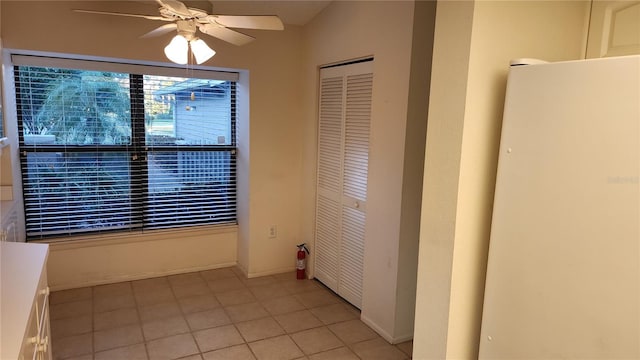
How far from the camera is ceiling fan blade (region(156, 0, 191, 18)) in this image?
196 centimetres

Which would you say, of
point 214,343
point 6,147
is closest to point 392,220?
point 214,343

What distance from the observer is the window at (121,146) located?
3.46 meters

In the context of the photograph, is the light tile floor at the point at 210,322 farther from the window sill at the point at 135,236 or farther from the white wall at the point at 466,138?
the white wall at the point at 466,138

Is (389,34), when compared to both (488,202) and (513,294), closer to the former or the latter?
(488,202)

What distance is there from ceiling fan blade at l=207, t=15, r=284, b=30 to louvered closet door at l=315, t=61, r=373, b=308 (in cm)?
100

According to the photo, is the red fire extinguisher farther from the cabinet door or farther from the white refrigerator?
the cabinet door

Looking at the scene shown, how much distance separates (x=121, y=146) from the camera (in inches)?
149

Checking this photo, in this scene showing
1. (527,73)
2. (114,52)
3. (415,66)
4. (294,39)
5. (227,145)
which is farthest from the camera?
(227,145)

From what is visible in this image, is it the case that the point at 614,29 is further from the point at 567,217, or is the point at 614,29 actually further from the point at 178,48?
the point at 178,48

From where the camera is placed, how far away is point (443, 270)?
1.50 meters

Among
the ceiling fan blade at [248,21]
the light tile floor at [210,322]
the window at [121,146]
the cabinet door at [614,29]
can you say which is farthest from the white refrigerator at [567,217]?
the window at [121,146]

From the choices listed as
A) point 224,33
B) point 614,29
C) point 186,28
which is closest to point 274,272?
point 224,33

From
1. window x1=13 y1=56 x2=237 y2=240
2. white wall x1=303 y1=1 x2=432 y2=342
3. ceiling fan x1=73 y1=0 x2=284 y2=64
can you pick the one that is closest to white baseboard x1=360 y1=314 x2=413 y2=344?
white wall x1=303 y1=1 x2=432 y2=342

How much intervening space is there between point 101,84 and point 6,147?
35.6 inches
